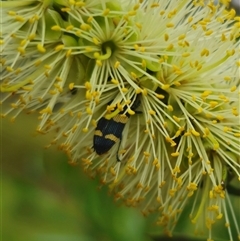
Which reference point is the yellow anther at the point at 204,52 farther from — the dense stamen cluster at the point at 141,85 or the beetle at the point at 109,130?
the beetle at the point at 109,130

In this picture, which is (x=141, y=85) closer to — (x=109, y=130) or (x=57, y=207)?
(x=109, y=130)

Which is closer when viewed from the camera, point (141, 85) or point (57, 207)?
point (141, 85)

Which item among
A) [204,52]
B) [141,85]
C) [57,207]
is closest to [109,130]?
[141,85]

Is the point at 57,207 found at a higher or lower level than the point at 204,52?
lower

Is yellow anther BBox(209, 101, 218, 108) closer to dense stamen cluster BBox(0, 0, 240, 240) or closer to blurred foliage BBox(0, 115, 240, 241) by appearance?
dense stamen cluster BBox(0, 0, 240, 240)

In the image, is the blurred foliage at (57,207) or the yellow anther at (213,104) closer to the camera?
the yellow anther at (213,104)

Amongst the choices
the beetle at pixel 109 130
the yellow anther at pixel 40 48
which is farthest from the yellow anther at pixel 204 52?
the yellow anther at pixel 40 48

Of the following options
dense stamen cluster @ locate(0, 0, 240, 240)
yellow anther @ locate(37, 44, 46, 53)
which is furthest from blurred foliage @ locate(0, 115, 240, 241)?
yellow anther @ locate(37, 44, 46, 53)

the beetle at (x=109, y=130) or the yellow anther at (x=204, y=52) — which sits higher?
the yellow anther at (x=204, y=52)

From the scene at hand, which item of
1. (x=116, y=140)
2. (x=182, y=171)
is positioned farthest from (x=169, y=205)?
(x=116, y=140)
